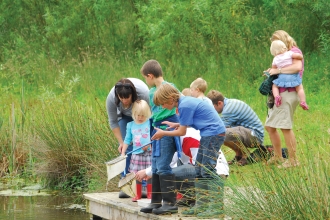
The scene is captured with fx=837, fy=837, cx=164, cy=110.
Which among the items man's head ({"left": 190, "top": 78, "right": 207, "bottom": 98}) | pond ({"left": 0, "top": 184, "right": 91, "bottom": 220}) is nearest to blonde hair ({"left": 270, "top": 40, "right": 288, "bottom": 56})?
man's head ({"left": 190, "top": 78, "right": 207, "bottom": 98})

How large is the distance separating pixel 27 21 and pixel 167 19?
7351mm

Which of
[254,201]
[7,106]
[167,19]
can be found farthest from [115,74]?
[254,201]

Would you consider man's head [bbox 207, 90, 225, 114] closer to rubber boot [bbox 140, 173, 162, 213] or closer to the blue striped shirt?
the blue striped shirt

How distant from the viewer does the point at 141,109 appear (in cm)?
833

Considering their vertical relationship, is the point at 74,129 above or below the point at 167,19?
below

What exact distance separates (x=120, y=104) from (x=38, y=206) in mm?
2448

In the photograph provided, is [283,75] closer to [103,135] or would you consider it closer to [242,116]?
[242,116]

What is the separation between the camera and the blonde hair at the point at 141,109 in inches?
328

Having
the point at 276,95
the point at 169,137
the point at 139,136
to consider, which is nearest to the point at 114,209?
the point at 139,136

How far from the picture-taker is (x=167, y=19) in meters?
→ 17.7

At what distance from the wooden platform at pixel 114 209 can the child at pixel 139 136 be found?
0.64 ft

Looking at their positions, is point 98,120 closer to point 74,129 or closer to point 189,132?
point 74,129

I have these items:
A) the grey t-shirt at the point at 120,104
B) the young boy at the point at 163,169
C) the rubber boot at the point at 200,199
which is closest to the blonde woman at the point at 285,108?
the grey t-shirt at the point at 120,104

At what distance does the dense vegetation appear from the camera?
7.37m
